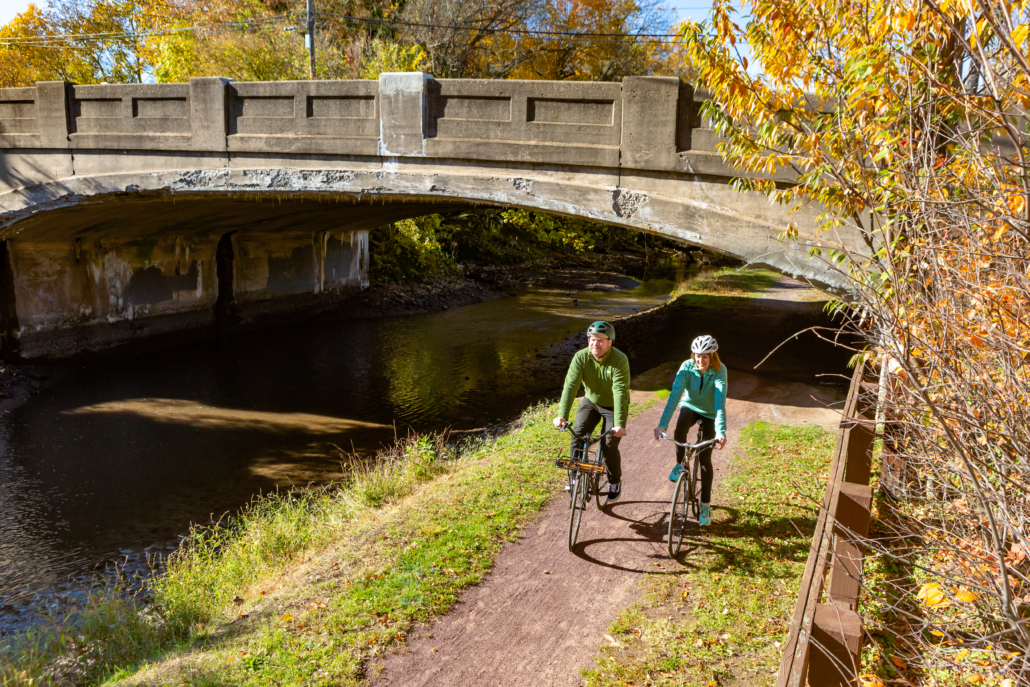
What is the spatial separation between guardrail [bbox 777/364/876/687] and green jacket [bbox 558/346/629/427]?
65.2 inches

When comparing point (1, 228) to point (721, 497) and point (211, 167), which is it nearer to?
point (211, 167)

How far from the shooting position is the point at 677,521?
6.12 meters

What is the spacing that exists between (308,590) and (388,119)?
22.8ft

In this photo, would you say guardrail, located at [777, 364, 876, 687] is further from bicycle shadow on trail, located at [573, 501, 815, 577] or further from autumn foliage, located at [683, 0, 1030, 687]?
bicycle shadow on trail, located at [573, 501, 815, 577]

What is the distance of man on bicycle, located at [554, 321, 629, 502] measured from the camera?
5809 mm

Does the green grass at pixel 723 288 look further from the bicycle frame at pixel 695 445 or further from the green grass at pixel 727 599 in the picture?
the bicycle frame at pixel 695 445

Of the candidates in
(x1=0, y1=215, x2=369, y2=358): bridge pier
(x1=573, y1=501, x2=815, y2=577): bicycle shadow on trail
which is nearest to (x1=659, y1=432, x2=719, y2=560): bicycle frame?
(x1=573, y1=501, x2=815, y2=577): bicycle shadow on trail

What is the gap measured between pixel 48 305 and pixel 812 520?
1520 cm

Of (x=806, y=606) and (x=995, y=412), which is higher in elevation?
(x=995, y=412)

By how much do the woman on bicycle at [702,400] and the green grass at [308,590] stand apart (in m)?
1.66

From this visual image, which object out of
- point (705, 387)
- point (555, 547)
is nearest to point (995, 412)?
point (705, 387)

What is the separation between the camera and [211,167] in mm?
11398

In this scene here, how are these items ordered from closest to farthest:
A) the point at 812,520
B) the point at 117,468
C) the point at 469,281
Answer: the point at 812,520
the point at 117,468
the point at 469,281

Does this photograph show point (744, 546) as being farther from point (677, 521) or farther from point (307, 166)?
point (307, 166)
